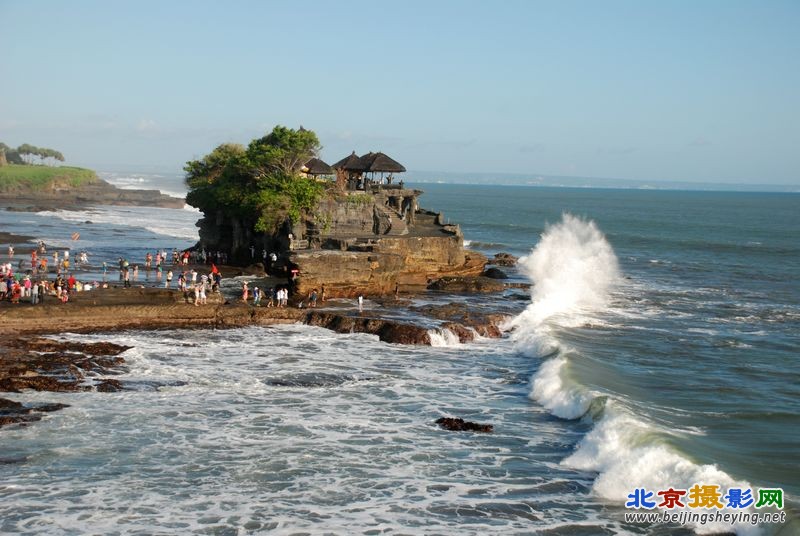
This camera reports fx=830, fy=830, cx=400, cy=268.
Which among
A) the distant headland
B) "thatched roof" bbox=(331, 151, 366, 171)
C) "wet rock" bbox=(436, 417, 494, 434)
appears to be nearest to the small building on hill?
"thatched roof" bbox=(331, 151, 366, 171)

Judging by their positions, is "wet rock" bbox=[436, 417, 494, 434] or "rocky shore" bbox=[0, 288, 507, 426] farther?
"rocky shore" bbox=[0, 288, 507, 426]

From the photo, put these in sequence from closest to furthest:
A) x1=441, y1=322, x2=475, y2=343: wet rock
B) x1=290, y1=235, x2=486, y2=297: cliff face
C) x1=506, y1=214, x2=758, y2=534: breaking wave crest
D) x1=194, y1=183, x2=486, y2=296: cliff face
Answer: x1=506, y1=214, x2=758, y2=534: breaking wave crest → x1=441, y1=322, x2=475, y2=343: wet rock → x1=290, y1=235, x2=486, y2=297: cliff face → x1=194, y1=183, x2=486, y2=296: cliff face

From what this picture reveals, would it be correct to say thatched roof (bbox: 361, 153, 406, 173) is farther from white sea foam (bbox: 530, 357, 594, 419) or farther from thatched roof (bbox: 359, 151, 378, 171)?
white sea foam (bbox: 530, 357, 594, 419)

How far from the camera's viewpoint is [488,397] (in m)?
23.3

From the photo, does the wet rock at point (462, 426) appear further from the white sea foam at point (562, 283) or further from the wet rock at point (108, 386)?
the wet rock at point (108, 386)

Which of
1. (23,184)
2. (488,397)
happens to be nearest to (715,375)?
(488,397)

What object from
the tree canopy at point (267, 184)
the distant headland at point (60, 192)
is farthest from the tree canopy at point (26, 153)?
the tree canopy at point (267, 184)

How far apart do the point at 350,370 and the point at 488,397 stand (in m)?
4.64

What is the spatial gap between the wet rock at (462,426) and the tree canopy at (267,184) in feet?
84.1

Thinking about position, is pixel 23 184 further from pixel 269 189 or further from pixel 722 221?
pixel 722 221

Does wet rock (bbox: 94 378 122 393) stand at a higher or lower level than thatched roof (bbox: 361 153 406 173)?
lower

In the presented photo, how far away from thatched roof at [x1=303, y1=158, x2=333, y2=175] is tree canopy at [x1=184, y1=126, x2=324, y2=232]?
2.06 feet

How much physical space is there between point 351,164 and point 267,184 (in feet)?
23.4

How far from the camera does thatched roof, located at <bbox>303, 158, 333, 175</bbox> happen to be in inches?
1923
